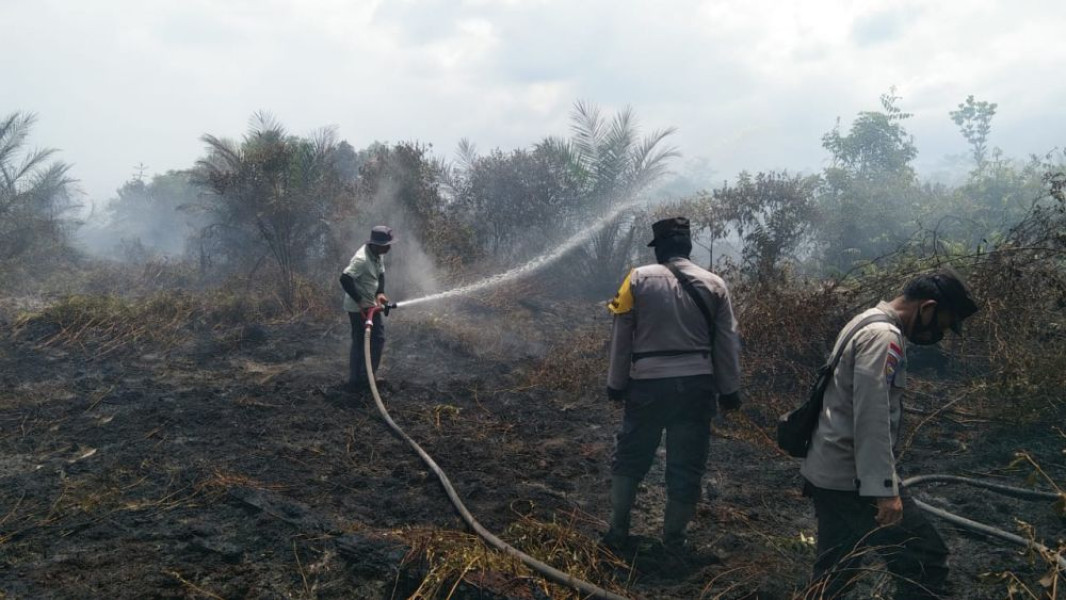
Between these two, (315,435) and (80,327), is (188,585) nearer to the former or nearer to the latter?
(315,435)

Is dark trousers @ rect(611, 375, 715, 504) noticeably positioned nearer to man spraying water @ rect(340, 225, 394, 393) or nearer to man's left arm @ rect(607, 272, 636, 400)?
man's left arm @ rect(607, 272, 636, 400)

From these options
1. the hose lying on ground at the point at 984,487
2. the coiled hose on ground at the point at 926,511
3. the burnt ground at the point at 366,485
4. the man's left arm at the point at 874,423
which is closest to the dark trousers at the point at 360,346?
the burnt ground at the point at 366,485

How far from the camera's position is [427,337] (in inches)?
419

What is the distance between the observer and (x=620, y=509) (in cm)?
395

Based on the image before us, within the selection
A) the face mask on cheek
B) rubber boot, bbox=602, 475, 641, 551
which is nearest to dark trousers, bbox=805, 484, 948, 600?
the face mask on cheek

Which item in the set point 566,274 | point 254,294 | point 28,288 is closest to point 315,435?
point 254,294

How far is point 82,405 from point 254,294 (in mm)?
5626

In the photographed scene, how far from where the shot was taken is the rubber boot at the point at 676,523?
12.8 feet

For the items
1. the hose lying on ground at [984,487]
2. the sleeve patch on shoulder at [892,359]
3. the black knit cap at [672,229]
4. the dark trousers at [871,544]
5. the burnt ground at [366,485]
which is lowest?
the burnt ground at [366,485]

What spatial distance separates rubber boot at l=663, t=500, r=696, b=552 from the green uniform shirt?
173 inches

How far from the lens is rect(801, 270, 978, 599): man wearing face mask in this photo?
8.85 ft

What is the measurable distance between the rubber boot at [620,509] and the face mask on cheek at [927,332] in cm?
169

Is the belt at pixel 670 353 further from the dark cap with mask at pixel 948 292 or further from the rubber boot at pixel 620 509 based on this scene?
the dark cap with mask at pixel 948 292

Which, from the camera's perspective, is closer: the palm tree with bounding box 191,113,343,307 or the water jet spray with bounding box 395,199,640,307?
the palm tree with bounding box 191,113,343,307
